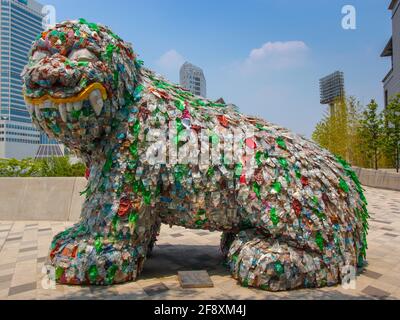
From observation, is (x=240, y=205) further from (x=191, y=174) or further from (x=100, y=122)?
(x=100, y=122)

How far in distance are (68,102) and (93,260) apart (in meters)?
1.67

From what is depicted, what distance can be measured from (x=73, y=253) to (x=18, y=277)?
126 centimetres

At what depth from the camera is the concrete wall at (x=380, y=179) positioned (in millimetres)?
16156

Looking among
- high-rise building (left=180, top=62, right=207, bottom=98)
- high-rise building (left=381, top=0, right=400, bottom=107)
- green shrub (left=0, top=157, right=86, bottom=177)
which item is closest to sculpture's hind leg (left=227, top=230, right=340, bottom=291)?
green shrub (left=0, top=157, right=86, bottom=177)

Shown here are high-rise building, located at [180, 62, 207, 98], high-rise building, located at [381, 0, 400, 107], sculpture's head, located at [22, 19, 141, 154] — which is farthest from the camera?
high-rise building, located at [180, 62, 207, 98]

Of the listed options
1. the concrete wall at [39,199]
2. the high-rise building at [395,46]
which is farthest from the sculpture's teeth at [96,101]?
the high-rise building at [395,46]

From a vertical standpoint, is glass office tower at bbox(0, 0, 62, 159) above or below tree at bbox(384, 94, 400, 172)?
above

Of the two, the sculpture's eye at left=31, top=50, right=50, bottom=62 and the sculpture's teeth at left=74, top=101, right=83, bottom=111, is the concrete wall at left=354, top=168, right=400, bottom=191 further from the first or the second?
the sculpture's eye at left=31, top=50, right=50, bottom=62

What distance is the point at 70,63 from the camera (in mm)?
2936

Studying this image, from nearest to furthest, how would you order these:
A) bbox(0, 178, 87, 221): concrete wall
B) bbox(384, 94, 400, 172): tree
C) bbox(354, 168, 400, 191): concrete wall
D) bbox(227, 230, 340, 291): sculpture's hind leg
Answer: bbox(227, 230, 340, 291): sculpture's hind leg
bbox(0, 178, 87, 221): concrete wall
bbox(354, 168, 400, 191): concrete wall
bbox(384, 94, 400, 172): tree

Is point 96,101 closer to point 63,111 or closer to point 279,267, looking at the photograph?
point 63,111

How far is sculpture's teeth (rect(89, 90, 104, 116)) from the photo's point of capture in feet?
9.89

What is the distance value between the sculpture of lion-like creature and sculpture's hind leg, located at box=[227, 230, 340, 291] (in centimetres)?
1
